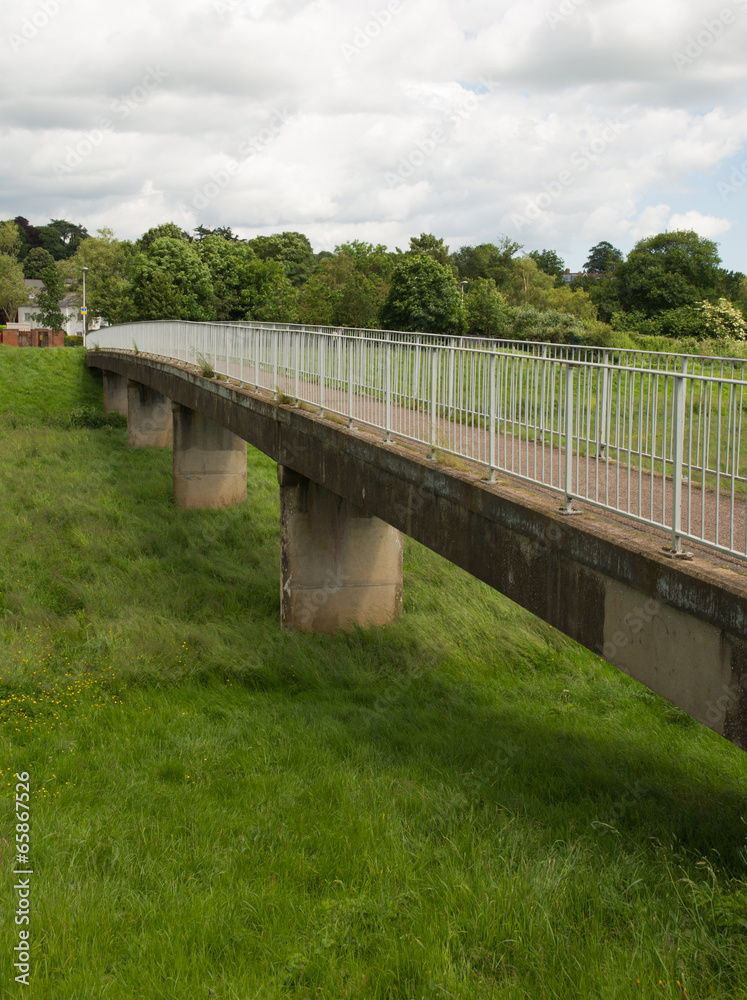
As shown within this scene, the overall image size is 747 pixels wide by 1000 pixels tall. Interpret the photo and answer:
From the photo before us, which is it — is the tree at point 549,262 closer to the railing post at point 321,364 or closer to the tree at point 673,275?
the tree at point 673,275

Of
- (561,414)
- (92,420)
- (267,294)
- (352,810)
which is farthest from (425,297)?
(352,810)

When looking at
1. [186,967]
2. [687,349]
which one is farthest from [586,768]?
[687,349]

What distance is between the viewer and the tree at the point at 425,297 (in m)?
49.9

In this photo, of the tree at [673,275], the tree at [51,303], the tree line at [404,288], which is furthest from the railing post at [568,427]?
the tree at [51,303]

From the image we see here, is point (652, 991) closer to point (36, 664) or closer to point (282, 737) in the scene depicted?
point (282, 737)

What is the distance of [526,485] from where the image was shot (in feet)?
25.0

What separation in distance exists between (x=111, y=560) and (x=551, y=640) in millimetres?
8994

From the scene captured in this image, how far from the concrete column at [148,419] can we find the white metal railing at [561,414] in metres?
17.3

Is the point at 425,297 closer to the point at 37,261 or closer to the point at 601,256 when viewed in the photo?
the point at 601,256

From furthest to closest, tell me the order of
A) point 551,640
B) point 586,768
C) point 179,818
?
point 551,640, point 586,768, point 179,818

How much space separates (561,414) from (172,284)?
213ft

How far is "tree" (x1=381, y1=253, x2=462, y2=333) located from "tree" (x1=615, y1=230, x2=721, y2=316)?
10014 mm

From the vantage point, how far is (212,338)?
65.5ft

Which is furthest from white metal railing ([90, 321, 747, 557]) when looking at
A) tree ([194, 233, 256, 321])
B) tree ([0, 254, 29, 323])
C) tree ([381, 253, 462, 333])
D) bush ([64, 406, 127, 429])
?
tree ([0, 254, 29, 323])
